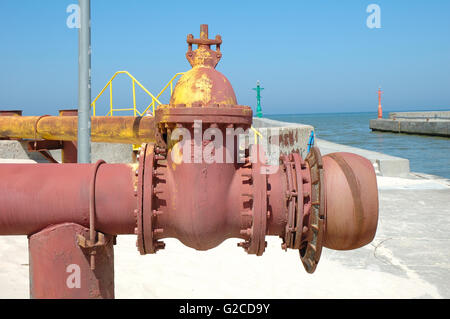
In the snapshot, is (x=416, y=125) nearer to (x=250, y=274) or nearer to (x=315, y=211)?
(x=250, y=274)

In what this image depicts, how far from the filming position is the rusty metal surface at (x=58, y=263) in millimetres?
1702

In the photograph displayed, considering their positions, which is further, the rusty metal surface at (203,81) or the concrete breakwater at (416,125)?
the concrete breakwater at (416,125)

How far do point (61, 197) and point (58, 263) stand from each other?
0.28 metres

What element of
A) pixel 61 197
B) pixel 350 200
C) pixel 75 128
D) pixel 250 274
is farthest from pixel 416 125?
pixel 61 197

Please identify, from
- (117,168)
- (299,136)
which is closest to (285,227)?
(117,168)

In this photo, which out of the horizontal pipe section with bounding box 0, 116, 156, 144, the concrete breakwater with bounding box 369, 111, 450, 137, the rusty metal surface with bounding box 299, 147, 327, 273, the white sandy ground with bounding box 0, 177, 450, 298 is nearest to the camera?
the rusty metal surface with bounding box 299, 147, 327, 273

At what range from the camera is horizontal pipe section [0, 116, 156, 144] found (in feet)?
12.9

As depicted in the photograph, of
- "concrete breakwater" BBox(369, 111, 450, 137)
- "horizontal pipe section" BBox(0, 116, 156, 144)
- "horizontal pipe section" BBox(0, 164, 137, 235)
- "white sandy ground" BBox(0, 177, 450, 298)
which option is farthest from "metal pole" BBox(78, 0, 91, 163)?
"concrete breakwater" BBox(369, 111, 450, 137)

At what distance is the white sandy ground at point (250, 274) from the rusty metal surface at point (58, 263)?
1851 mm

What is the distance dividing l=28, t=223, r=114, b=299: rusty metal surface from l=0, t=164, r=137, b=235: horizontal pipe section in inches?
1.7

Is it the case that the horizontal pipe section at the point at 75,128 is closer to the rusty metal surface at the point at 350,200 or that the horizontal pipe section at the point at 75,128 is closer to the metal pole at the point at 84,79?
the metal pole at the point at 84,79

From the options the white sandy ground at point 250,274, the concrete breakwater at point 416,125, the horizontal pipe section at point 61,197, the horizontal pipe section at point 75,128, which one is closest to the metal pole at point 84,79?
the horizontal pipe section at point 75,128

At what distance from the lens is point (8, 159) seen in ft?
27.2

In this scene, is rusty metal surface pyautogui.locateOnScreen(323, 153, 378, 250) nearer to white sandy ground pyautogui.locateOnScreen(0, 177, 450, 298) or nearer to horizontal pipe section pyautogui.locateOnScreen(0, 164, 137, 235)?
horizontal pipe section pyautogui.locateOnScreen(0, 164, 137, 235)
